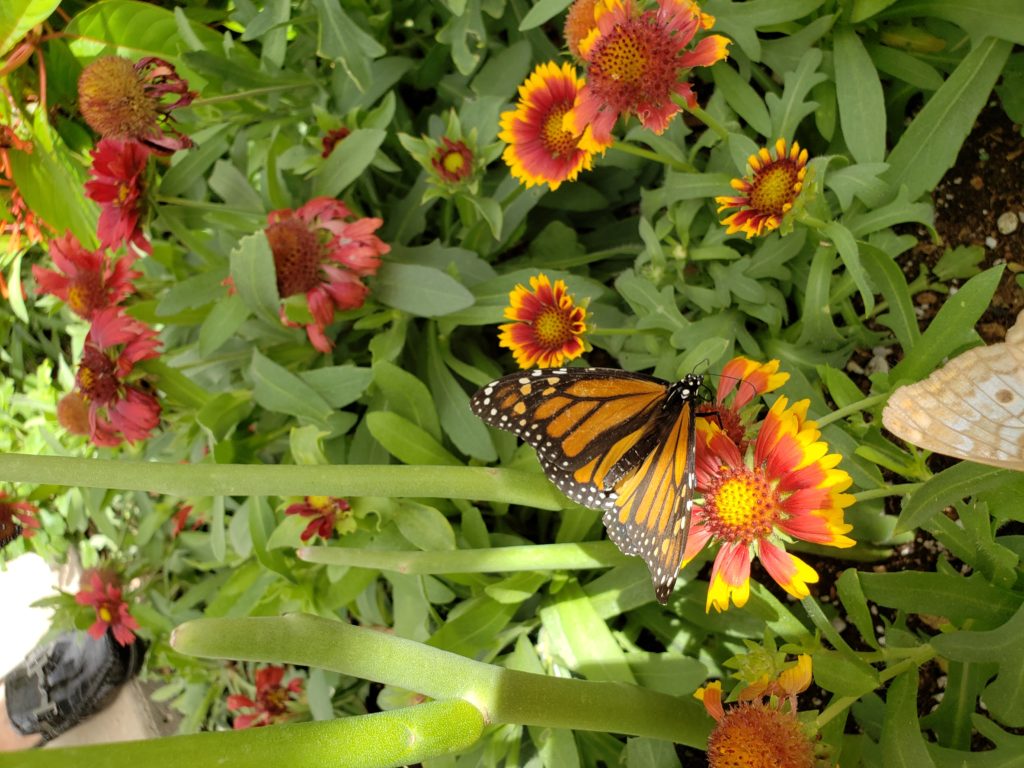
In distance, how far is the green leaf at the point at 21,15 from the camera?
1.61 meters

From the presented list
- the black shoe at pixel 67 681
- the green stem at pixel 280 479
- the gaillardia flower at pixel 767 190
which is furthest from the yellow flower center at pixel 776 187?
the black shoe at pixel 67 681

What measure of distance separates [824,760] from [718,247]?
78 centimetres

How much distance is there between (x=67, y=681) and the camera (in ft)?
7.27

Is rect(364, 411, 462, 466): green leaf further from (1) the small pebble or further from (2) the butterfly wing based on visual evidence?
(1) the small pebble

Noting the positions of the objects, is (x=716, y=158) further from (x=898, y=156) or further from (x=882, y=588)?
(x=882, y=588)

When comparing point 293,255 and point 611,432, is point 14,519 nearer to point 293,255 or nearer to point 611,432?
point 293,255

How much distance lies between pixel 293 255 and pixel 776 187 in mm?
782

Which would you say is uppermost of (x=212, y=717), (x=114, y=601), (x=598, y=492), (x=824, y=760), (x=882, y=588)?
(x=598, y=492)

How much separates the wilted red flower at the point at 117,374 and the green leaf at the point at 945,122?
1268mm

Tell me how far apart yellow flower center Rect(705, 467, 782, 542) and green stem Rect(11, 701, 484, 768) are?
34 centimetres

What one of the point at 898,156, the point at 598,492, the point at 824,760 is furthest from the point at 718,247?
the point at 824,760

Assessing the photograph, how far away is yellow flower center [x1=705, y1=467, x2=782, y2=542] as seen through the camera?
915 millimetres

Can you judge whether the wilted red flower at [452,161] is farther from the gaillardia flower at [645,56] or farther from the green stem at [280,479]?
the green stem at [280,479]

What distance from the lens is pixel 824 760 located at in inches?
39.0
